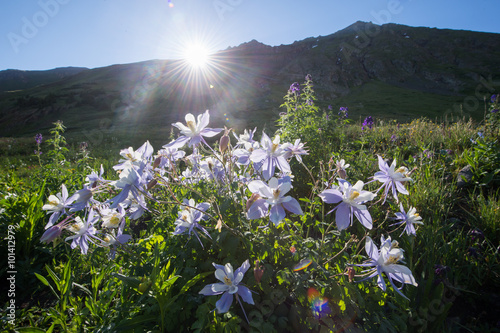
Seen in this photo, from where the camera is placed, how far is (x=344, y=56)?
7162 centimetres

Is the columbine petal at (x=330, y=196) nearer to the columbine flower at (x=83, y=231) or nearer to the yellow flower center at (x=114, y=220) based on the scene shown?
the yellow flower center at (x=114, y=220)

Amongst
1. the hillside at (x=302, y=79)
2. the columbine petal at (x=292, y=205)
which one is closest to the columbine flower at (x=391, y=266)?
the columbine petal at (x=292, y=205)

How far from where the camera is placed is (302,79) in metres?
63.6

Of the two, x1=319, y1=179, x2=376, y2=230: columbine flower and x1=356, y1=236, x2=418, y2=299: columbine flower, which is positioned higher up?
x1=319, y1=179, x2=376, y2=230: columbine flower

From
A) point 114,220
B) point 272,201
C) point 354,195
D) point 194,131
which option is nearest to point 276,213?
point 272,201

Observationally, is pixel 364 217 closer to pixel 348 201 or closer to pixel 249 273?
pixel 348 201

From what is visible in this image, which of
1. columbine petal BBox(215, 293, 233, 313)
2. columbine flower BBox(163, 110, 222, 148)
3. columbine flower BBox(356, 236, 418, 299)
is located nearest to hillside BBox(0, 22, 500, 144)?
columbine flower BBox(163, 110, 222, 148)

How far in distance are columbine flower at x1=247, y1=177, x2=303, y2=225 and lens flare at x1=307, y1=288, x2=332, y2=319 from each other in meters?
0.53

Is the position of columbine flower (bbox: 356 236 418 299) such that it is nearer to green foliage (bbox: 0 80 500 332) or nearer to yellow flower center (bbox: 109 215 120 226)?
green foliage (bbox: 0 80 500 332)

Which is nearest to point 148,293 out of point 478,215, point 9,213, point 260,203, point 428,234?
point 260,203

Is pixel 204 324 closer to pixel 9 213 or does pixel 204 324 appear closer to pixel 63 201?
pixel 63 201

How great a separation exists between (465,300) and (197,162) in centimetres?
261

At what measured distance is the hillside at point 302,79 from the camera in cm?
3438

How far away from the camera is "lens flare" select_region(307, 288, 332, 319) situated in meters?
1.23
